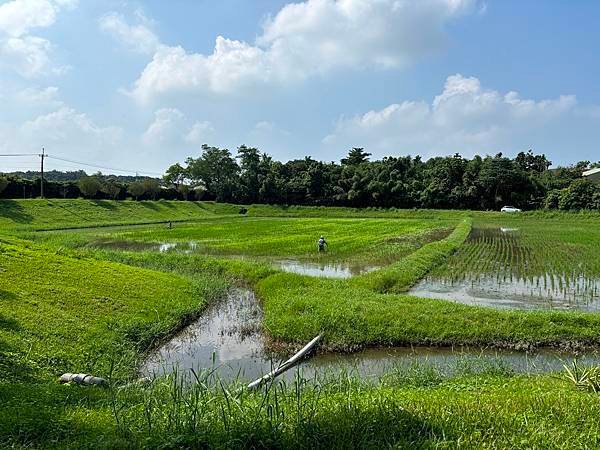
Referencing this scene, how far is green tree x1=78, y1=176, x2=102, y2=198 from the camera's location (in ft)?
179

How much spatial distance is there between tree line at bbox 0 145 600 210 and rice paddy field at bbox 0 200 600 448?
122 ft

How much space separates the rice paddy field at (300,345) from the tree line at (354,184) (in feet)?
122

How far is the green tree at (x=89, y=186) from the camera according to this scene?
5447 cm

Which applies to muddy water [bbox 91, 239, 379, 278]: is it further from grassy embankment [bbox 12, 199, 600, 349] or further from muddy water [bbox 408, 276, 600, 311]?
muddy water [bbox 408, 276, 600, 311]

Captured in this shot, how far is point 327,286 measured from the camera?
48.8 feet

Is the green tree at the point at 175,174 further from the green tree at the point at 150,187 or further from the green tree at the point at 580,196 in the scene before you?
the green tree at the point at 580,196

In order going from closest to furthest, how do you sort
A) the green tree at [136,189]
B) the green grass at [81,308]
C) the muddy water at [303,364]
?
the green grass at [81,308]
the muddy water at [303,364]
the green tree at [136,189]

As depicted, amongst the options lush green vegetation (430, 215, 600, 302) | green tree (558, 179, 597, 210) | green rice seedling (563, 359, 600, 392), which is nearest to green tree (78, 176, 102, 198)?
lush green vegetation (430, 215, 600, 302)

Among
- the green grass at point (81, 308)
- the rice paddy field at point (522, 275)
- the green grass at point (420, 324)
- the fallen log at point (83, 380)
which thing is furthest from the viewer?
the rice paddy field at point (522, 275)

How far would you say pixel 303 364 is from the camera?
9.97 m

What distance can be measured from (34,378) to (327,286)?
876 centimetres

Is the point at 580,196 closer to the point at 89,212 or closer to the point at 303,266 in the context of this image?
the point at 303,266

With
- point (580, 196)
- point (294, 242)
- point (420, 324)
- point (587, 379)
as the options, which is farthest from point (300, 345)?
point (580, 196)

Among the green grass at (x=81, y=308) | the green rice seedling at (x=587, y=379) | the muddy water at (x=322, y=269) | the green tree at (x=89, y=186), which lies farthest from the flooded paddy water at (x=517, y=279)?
the green tree at (x=89, y=186)
